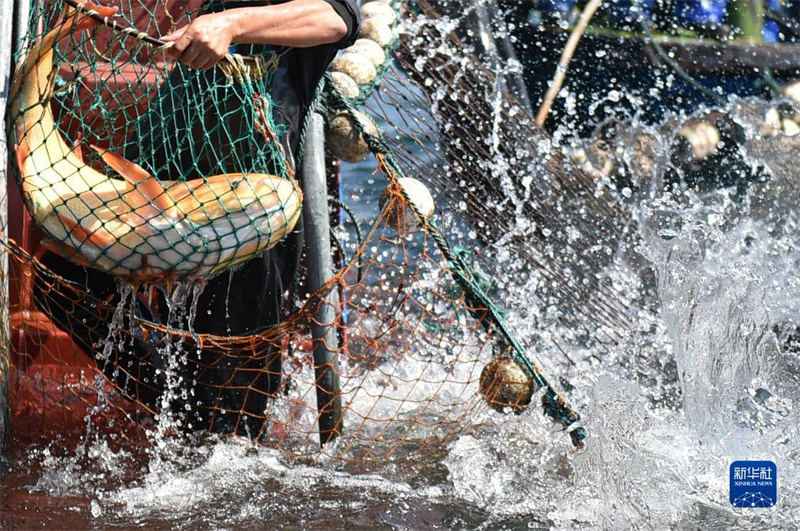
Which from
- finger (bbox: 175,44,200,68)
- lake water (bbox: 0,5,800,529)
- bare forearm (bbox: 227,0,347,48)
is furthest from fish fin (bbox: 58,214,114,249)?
lake water (bbox: 0,5,800,529)

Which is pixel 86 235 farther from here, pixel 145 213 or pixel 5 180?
pixel 5 180

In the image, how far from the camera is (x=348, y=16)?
3.35 meters

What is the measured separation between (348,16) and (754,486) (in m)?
2.10

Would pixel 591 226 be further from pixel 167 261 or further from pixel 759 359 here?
pixel 167 261

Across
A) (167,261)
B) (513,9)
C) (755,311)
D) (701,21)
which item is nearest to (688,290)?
(755,311)

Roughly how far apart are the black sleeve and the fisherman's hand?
0.49 meters

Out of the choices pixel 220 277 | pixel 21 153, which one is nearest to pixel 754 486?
pixel 220 277

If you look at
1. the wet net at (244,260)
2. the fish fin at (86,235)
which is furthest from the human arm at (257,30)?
the fish fin at (86,235)

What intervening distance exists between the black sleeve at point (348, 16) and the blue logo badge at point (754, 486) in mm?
2006

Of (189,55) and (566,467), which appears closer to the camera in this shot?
(189,55)

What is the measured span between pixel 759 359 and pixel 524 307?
63.3 inches

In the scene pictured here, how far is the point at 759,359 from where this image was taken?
3.96m

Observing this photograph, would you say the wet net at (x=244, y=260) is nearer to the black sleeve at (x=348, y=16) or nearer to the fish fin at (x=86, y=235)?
the fish fin at (x=86, y=235)

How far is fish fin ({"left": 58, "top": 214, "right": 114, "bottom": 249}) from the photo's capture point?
2.89m
